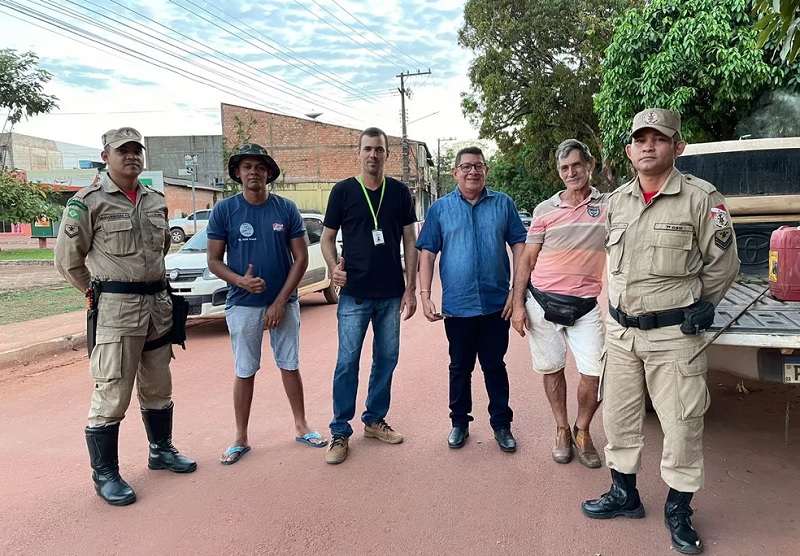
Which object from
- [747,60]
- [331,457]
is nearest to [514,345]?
[331,457]

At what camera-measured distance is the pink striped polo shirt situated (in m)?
3.57

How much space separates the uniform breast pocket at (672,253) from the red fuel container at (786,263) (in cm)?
81

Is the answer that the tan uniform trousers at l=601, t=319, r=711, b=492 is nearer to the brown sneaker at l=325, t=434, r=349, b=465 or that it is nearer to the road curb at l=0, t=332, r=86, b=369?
the brown sneaker at l=325, t=434, r=349, b=465

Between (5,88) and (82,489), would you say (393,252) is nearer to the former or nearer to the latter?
(82,489)

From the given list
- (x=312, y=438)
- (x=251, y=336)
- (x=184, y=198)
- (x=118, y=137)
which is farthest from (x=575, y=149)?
(x=184, y=198)

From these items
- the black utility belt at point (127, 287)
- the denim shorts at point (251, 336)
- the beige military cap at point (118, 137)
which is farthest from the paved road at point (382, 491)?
the beige military cap at point (118, 137)

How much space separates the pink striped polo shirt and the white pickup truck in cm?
73

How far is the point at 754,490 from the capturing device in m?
3.24

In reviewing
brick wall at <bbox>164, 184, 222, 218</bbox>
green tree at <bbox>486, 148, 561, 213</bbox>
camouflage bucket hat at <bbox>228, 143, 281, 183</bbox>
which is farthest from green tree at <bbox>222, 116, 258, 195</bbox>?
camouflage bucket hat at <bbox>228, 143, 281, 183</bbox>

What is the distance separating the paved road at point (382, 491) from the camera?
112 inches

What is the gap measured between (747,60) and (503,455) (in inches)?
418

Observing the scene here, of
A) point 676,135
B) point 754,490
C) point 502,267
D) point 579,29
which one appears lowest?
point 754,490

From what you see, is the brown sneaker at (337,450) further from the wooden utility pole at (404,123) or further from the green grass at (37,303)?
the wooden utility pole at (404,123)

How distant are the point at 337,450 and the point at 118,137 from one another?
2307 mm
